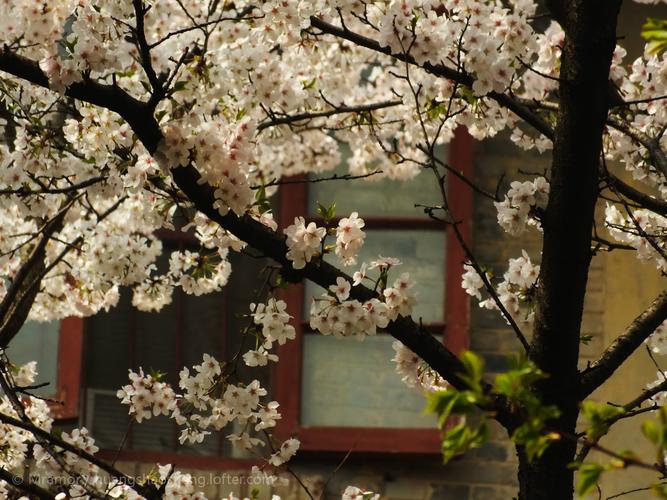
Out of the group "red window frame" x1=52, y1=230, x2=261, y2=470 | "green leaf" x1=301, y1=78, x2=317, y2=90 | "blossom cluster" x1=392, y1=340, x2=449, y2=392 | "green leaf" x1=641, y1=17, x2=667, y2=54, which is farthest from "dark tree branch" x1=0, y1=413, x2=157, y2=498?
"red window frame" x1=52, y1=230, x2=261, y2=470

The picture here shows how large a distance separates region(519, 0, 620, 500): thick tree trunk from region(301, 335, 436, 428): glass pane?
9.46 feet

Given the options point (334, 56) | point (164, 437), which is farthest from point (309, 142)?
point (164, 437)

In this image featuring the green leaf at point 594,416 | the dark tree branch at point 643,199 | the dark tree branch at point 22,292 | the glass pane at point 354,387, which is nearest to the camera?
the green leaf at point 594,416

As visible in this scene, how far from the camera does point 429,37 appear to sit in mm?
3424

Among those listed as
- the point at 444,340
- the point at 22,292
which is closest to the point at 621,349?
the point at 22,292

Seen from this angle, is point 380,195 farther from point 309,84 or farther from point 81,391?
point 81,391

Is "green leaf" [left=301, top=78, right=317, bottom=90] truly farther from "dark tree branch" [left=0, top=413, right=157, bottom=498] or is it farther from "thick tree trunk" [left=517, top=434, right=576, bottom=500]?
"thick tree trunk" [left=517, top=434, right=576, bottom=500]

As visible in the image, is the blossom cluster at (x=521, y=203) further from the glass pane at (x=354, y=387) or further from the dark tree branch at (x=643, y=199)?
the glass pane at (x=354, y=387)

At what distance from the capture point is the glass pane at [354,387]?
585cm

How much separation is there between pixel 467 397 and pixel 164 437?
4.37m

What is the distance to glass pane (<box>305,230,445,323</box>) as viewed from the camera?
19.5 ft

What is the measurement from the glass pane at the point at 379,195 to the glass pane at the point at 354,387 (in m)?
0.67

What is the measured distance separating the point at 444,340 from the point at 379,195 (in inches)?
32.9

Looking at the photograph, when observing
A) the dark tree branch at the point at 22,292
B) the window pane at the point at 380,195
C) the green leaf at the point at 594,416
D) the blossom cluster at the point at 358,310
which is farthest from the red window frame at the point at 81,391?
the green leaf at the point at 594,416
